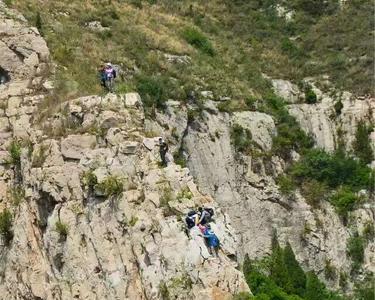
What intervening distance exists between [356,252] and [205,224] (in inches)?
553

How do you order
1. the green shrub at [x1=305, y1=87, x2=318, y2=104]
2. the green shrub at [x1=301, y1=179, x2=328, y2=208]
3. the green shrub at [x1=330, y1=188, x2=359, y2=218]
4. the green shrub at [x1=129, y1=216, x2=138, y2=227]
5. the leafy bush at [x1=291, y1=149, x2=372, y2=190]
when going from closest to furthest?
1. the green shrub at [x1=129, y1=216, x2=138, y2=227]
2. the green shrub at [x1=330, y1=188, x2=359, y2=218]
3. the green shrub at [x1=301, y1=179, x2=328, y2=208]
4. the leafy bush at [x1=291, y1=149, x2=372, y2=190]
5. the green shrub at [x1=305, y1=87, x2=318, y2=104]

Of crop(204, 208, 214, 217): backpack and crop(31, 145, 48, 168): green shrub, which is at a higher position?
crop(204, 208, 214, 217): backpack

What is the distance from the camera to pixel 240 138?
33969mm

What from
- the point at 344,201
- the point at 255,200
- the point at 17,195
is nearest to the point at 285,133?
the point at 255,200

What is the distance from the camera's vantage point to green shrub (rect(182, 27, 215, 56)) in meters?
39.7

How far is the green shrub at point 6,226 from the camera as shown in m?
23.9

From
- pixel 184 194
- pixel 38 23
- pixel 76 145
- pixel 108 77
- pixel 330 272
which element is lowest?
pixel 330 272

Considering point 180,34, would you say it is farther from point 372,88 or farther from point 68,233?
point 68,233

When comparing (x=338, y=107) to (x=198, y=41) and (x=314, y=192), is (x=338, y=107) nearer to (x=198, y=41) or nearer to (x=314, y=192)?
(x=314, y=192)

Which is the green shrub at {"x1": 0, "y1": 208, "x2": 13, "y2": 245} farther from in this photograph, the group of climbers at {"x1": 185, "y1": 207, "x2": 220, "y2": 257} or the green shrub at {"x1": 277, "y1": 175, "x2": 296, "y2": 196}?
the green shrub at {"x1": 277, "y1": 175, "x2": 296, "y2": 196}

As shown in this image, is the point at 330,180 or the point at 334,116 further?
the point at 334,116

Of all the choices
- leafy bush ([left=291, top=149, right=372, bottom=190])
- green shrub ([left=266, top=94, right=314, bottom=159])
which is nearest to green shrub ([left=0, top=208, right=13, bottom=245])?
green shrub ([left=266, top=94, right=314, bottom=159])

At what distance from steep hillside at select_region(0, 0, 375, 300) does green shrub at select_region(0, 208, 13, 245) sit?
57 mm

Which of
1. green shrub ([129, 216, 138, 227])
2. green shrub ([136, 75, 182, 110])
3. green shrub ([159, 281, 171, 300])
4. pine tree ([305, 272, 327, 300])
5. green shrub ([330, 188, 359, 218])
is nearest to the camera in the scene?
green shrub ([159, 281, 171, 300])
